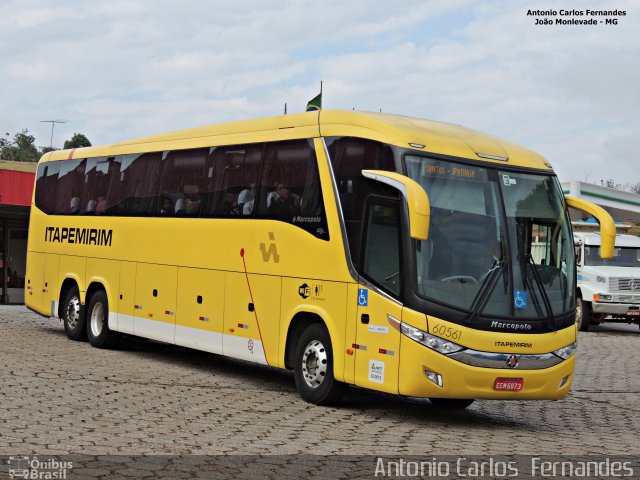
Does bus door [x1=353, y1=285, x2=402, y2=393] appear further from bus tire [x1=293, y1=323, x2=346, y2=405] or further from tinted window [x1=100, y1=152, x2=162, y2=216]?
tinted window [x1=100, y1=152, x2=162, y2=216]

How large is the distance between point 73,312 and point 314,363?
27.3 ft

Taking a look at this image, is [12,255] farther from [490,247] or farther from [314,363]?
[490,247]

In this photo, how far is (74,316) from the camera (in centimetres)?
1995

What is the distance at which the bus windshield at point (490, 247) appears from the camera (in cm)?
1159

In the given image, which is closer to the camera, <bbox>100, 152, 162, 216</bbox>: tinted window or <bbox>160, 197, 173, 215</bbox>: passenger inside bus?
<bbox>160, 197, 173, 215</bbox>: passenger inside bus

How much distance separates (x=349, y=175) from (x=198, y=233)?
3973mm

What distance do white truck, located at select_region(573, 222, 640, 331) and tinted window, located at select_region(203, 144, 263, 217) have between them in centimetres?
1458

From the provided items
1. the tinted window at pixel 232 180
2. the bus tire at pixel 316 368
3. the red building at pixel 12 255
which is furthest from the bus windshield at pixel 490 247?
the red building at pixel 12 255

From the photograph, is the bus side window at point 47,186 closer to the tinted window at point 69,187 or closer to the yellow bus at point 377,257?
the tinted window at point 69,187

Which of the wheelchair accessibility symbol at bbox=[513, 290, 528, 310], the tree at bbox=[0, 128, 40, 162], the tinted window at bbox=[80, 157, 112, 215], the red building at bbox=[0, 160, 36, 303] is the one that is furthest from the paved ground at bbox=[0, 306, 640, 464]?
the tree at bbox=[0, 128, 40, 162]

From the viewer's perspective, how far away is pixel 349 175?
12.6 m

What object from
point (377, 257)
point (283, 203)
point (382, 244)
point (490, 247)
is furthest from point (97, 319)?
point (490, 247)

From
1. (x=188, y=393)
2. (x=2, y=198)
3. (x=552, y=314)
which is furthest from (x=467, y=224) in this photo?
(x=2, y=198)

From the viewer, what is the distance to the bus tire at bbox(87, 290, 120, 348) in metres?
18.8
